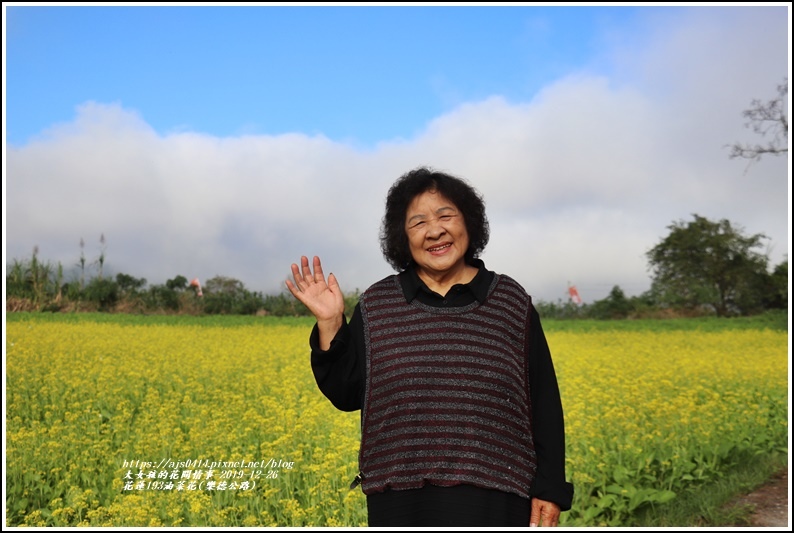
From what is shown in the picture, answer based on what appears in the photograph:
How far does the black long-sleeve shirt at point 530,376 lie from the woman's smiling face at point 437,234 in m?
0.07

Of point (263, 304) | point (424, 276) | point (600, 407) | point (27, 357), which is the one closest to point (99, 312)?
point (263, 304)

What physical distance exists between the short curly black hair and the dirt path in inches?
134

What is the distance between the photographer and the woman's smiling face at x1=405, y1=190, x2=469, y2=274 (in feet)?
8.02

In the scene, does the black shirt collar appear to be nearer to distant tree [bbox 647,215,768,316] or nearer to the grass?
the grass

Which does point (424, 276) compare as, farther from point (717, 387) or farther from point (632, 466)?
point (717, 387)

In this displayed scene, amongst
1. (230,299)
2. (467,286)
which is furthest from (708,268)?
(467,286)

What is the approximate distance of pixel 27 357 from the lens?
274 inches

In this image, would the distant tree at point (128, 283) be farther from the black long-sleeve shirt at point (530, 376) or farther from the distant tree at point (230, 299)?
the black long-sleeve shirt at point (530, 376)

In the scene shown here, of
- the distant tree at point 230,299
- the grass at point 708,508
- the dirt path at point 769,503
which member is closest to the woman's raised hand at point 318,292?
the grass at point 708,508

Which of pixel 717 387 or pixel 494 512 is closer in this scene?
pixel 494 512

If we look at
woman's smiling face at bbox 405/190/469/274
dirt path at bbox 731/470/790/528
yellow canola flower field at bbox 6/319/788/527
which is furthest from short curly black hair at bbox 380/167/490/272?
dirt path at bbox 731/470/790/528

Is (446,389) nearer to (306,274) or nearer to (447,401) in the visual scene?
(447,401)

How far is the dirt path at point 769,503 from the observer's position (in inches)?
194

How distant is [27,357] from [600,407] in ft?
15.9
